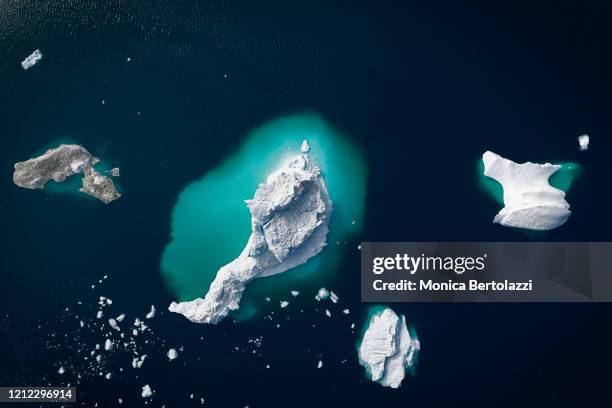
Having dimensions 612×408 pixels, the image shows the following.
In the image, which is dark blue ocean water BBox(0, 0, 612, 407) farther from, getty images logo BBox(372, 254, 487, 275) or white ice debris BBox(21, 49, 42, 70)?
white ice debris BBox(21, 49, 42, 70)

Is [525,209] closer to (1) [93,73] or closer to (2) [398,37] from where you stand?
(2) [398,37]

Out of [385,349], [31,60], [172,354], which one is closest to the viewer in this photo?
[385,349]

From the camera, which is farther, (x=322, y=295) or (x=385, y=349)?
(x=322, y=295)

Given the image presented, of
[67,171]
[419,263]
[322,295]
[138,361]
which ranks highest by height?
[67,171]

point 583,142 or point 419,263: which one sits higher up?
point 583,142

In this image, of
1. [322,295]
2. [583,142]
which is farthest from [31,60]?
[583,142]

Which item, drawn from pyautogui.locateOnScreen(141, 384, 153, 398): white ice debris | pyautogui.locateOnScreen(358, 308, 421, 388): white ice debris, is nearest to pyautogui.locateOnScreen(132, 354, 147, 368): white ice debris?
pyautogui.locateOnScreen(141, 384, 153, 398): white ice debris

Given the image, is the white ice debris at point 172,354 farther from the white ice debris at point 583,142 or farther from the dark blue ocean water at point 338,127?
the white ice debris at point 583,142

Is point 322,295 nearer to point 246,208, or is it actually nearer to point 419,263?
point 419,263
